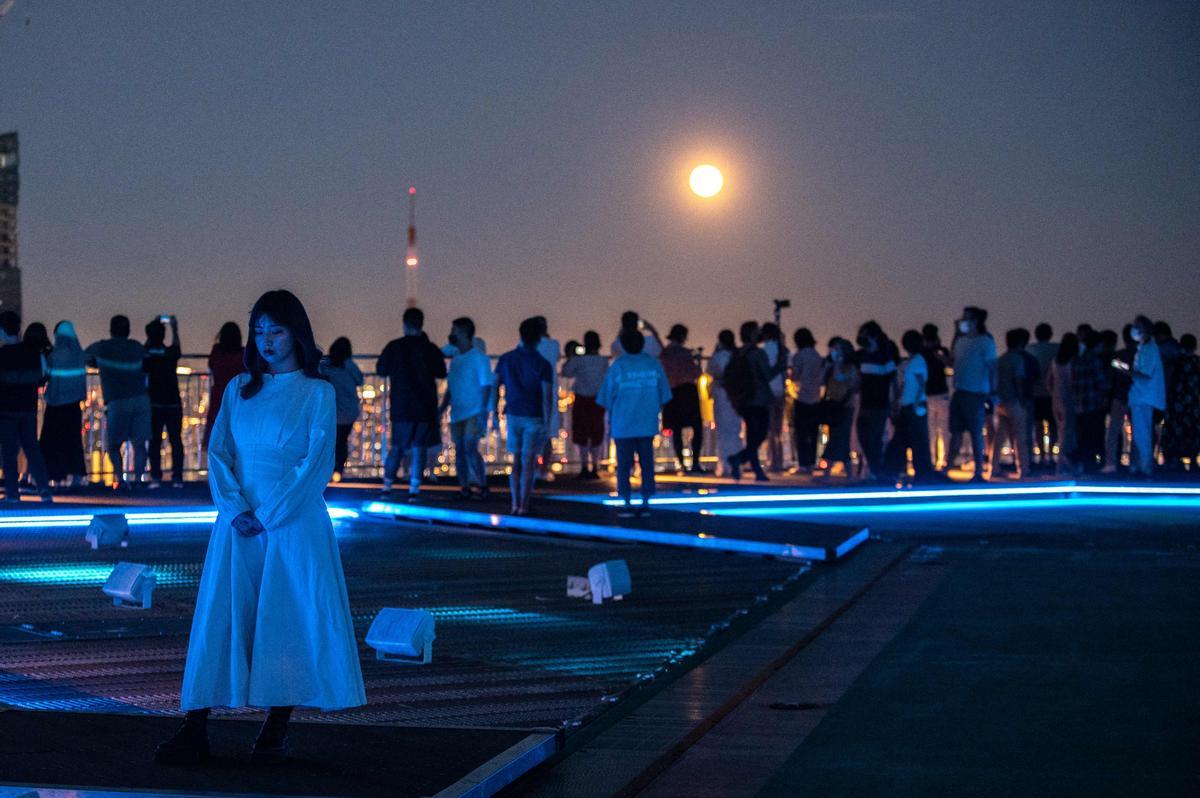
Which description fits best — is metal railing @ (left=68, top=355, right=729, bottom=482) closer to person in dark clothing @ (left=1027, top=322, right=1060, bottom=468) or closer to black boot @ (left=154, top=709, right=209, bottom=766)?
person in dark clothing @ (left=1027, top=322, right=1060, bottom=468)

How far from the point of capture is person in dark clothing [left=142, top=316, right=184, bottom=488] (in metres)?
18.9

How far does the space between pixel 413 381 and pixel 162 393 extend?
154 inches

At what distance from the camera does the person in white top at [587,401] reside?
2102cm

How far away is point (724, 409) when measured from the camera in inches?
872

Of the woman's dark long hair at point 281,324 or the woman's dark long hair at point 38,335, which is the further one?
the woman's dark long hair at point 38,335

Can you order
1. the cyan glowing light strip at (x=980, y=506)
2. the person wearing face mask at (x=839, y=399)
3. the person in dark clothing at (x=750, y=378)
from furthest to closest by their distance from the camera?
1. the person wearing face mask at (x=839, y=399)
2. the person in dark clothing at (x=750, y=378)
3. the cyan glowing light strip at (x=980, y=506)

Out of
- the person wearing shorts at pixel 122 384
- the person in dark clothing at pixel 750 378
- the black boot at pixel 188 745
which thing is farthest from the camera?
the person in dark clothing at pixel 750 378

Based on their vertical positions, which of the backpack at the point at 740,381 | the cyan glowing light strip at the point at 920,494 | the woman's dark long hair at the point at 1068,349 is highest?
the woman's dark long hair at the point at 1068,349

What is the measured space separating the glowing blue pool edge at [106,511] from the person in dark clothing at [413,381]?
124 centimetres

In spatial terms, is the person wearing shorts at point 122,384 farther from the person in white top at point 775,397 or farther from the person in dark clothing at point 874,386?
the person in dark clothing at point 874,386

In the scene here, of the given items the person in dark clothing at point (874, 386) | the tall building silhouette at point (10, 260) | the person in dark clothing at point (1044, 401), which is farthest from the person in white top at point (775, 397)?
the tall building silhouette at point (10, 260)

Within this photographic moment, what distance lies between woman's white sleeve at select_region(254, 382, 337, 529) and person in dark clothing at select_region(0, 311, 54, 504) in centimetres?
1104

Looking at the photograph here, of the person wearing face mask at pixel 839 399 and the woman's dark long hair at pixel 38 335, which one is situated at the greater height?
the woman's dark long hair at pixel 38 335

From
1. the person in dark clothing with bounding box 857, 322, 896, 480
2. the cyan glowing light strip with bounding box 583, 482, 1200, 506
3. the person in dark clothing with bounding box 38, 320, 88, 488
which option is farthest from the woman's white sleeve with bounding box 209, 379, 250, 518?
the person in dark clothing with bounding box 857, 322, 896, 480
